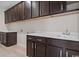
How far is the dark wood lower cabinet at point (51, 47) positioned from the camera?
5.96ft

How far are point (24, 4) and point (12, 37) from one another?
2006 mm

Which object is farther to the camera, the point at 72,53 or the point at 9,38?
the point at 9,38

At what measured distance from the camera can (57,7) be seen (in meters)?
2.49

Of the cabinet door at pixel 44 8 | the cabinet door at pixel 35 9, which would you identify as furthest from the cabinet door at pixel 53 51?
the cabinet door at pixel 35 9

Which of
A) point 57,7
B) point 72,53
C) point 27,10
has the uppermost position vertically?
point 27,10

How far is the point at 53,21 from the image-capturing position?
10.3ft

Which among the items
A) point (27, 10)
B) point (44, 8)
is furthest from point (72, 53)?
point (27, 10)

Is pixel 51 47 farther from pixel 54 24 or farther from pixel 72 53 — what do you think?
pixel 54 24

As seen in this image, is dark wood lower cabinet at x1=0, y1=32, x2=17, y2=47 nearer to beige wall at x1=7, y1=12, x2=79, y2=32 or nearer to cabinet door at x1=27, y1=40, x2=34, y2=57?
beige wall at x1=7, y1=12, x2=79, y2=32

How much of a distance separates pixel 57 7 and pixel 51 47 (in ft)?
3.08

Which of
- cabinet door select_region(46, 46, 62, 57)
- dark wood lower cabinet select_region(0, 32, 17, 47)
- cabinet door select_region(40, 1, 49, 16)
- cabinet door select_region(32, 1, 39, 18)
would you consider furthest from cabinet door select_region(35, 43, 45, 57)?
dark wood lower cabinet select_region(0, 32, 17, 47)

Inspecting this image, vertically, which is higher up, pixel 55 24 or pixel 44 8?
pixel 44 8

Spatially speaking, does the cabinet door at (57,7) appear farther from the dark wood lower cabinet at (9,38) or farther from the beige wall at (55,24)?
the dark wood lower cabinet at (9,38)

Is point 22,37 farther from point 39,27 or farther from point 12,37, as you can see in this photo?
point 39,27
